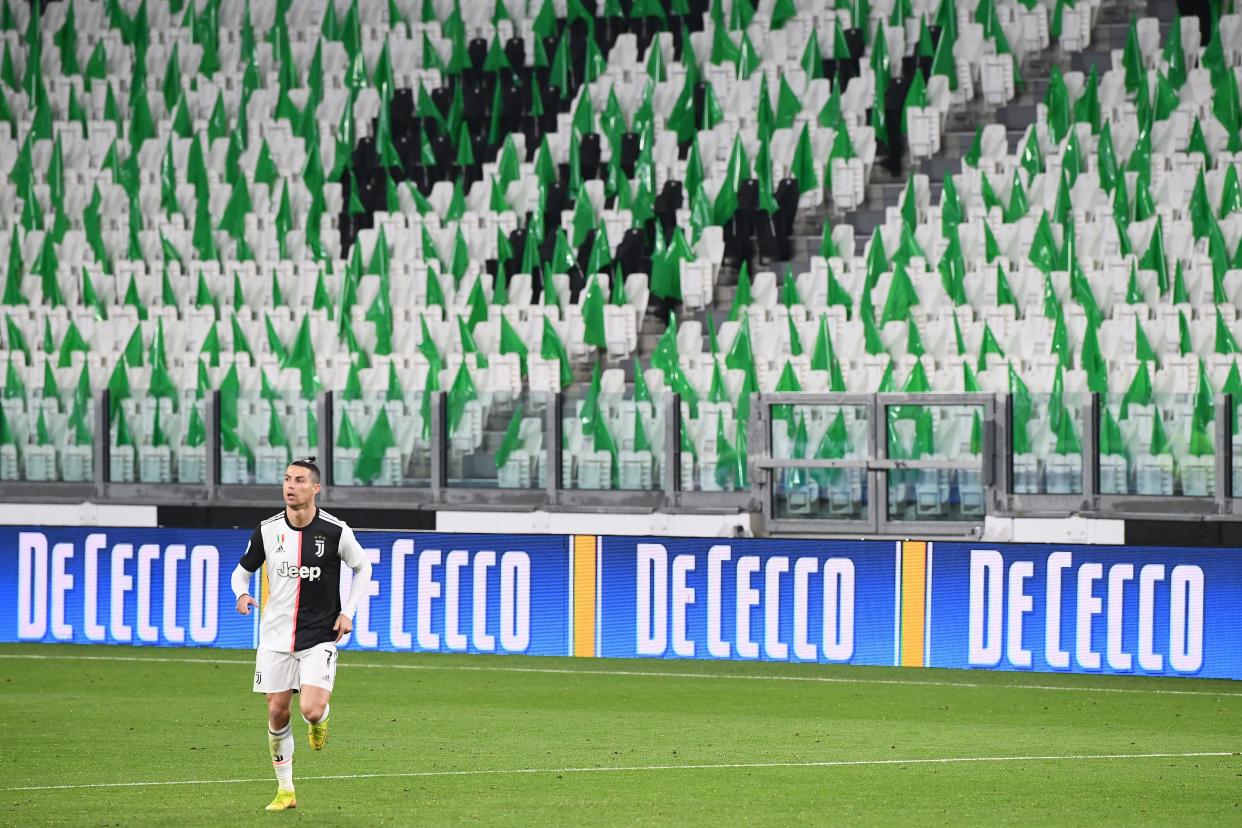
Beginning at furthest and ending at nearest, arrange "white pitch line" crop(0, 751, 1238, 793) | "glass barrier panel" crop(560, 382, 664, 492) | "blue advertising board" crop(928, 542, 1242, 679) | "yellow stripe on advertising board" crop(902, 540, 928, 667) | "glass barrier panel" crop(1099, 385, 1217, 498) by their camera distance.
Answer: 1. "glass barrier panel" crop(560, 382, 664, 492)
2. "glass barrier panel" crop(1099, 385, 1217, 498)
3. "yellow stripe on advertising board" crop(902, 540, 928, 667)
4. "blue advertising board" crop(928, 542, 1242, 679)
5. "white pitch line" crop(0, 751, 1238, 793)

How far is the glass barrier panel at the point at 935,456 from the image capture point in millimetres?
14742

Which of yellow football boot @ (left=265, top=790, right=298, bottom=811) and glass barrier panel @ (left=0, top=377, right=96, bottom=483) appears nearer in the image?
yellow football boot @ (left=265, top=790, right=298, bottom=811)

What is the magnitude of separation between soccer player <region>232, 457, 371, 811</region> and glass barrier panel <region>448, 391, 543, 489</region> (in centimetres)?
740

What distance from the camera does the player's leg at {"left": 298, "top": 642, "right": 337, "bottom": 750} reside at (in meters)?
8.04

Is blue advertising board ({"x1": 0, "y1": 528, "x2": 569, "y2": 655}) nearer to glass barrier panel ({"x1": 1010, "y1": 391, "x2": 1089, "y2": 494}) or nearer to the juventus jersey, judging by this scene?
glass barrier panel ({"x1": 1010, "y1": 391, "x2": 1089, "y2": 494})

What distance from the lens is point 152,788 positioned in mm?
8602

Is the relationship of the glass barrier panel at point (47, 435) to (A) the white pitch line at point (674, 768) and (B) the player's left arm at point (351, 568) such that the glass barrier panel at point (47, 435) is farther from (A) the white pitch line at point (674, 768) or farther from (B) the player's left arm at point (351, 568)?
(B) the player's left arm at point (351, 568)

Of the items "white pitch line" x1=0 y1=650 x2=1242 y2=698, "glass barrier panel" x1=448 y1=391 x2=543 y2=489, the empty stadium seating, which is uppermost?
the empty stadium seating

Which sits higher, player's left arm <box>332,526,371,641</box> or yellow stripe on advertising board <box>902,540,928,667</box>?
player's left arm <box>332,526,371,641</box>

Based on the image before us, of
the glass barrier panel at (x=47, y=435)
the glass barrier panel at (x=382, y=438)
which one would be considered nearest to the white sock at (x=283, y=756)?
the glass barrier panel at (x=382, y=438)

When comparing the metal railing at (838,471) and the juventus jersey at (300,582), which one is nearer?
the juventus jersey at (300,582)

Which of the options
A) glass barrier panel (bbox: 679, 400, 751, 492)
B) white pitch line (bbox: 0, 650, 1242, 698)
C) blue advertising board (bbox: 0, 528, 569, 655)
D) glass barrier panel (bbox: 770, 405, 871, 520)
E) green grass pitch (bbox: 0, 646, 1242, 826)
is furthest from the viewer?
glass barrier panel (bbox: 679, 400, 751, 492)

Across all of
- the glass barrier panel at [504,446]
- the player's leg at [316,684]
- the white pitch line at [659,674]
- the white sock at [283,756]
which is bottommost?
the white pitch line at [659,674]

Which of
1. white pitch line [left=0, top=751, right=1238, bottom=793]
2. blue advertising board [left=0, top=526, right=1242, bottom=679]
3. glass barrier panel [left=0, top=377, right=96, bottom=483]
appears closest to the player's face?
white pitch line [left=0, top=751, right=1238, bottom=793]
